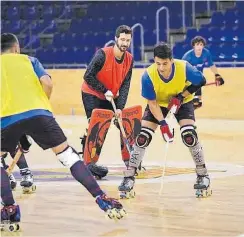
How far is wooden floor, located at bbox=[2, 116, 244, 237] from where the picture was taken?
5.81 meters

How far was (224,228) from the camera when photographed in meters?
5.74

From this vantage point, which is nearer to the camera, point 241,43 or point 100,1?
point 241,43

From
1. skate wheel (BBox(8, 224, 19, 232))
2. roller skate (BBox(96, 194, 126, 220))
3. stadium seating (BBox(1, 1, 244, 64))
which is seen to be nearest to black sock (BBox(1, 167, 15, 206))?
skate wheel (BBox(8, 224, 19, 232))

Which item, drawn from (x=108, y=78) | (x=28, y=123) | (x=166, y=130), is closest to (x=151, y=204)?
(x=166, y=130)

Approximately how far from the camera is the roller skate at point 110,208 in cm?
584

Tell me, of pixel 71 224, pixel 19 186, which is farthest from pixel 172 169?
pixel 71 224

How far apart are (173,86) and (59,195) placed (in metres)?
1.39

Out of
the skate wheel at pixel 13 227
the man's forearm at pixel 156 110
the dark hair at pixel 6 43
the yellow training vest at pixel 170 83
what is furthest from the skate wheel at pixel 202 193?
the dark hair at pixel 6 43

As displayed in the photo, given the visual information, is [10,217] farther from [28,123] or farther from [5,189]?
[28,123]

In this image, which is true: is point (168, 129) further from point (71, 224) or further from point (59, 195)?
point (71, 224)

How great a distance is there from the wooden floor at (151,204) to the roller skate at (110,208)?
10 centimetres

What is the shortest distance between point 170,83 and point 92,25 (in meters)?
16.0

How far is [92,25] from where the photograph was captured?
23.3m

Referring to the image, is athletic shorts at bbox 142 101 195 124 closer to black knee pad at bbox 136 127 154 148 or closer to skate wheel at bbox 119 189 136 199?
black knee pad at bbox 136 127 154 148
